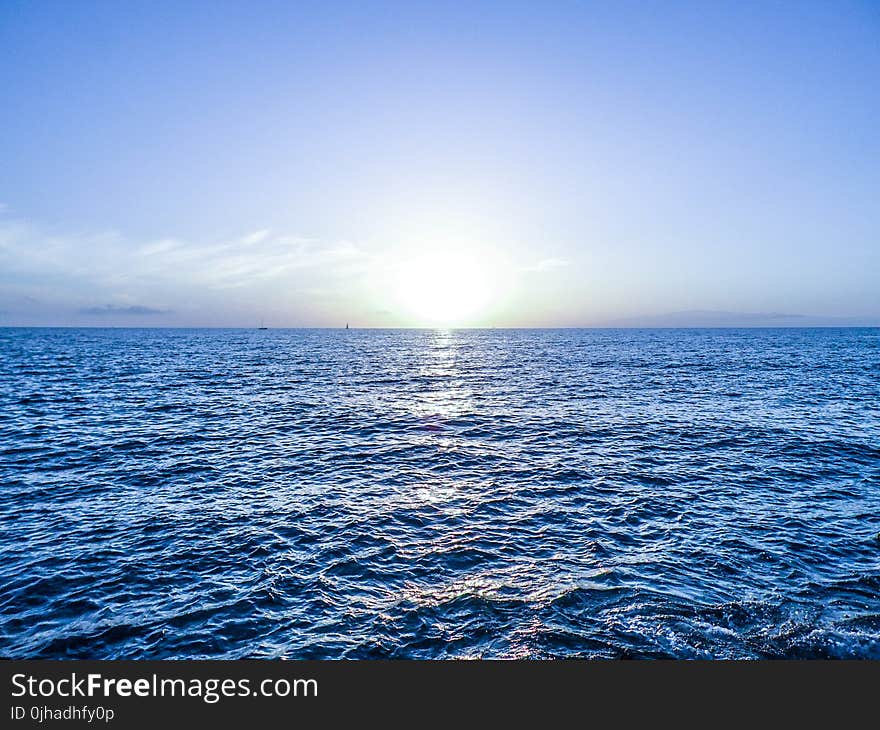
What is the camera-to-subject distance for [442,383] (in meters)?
64.0

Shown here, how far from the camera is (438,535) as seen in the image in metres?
17.0

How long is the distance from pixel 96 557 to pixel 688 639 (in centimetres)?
1743

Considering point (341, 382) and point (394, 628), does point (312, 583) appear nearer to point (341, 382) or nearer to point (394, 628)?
point (394, 628)

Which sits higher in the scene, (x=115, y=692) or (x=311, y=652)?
(x=115, y=692)

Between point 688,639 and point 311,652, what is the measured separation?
29.2 feet

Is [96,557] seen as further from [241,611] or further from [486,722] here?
[486,722]

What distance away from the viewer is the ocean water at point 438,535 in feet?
38.0

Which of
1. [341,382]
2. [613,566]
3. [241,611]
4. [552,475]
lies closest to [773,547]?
[613,566]

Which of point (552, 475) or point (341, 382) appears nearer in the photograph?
point (552, 475)

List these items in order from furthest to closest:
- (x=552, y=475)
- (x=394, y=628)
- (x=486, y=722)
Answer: (x=552, y=475)
(x=394, y=628)
(x=486, y=722)

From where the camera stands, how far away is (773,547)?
1599 centimetres

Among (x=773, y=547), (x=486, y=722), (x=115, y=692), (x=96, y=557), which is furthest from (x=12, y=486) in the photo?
(x=773, y=547)

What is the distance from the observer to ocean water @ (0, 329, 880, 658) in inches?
456

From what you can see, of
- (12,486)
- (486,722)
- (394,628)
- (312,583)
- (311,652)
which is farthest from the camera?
(12,486)
